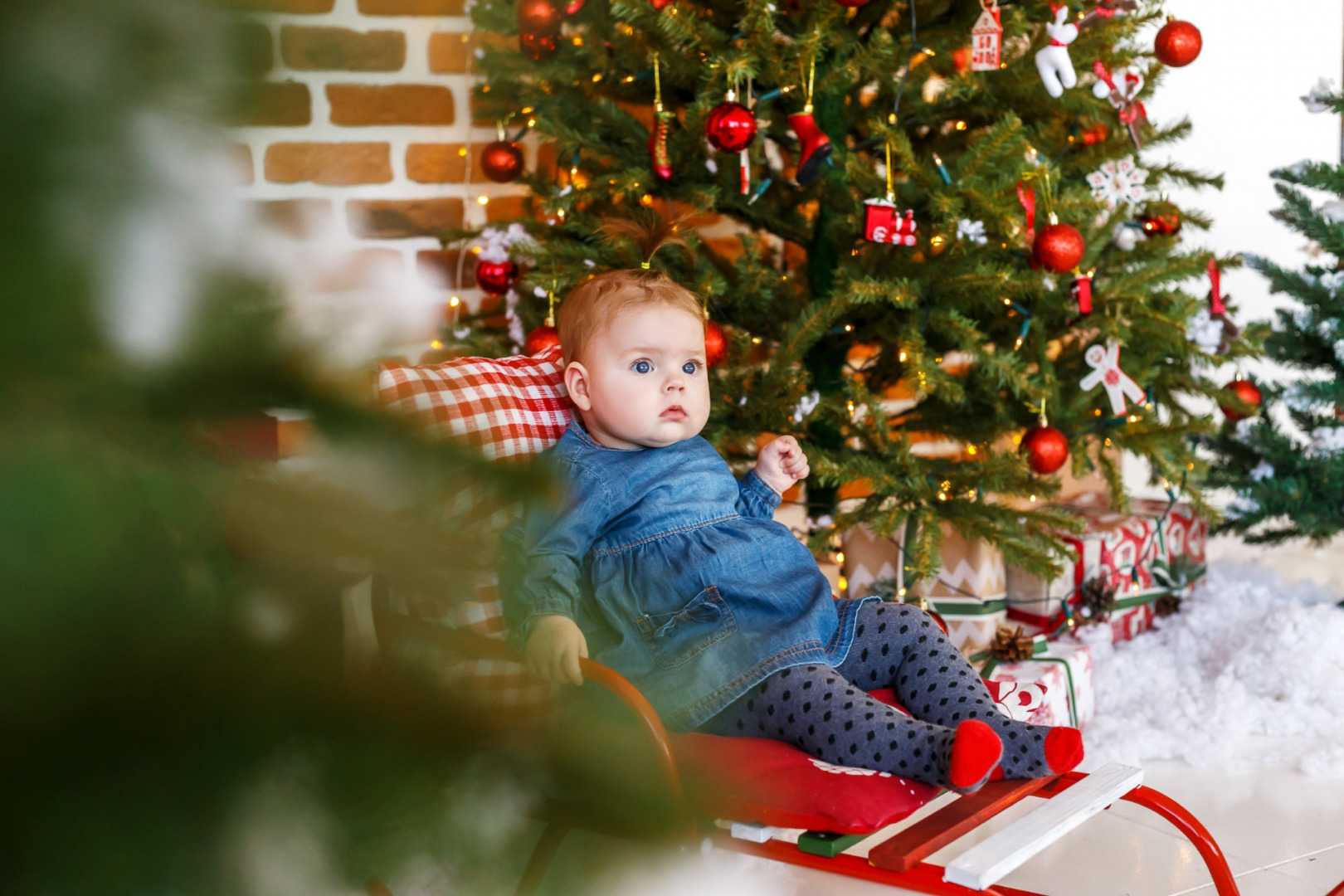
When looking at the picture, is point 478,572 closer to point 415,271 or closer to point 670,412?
point 415,271

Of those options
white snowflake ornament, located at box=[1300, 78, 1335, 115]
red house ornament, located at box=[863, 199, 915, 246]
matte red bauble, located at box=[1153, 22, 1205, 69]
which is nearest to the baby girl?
red house ornament, located at box=[863, 199, 915, 246]

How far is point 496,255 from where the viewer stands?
6.95 feet

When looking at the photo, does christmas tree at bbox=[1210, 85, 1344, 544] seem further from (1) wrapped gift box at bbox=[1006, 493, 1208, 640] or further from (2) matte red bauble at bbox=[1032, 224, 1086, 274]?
(2) matte red bauble at bbox=[1032, 224, 1086, 274]

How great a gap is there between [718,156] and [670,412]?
0.78 metres

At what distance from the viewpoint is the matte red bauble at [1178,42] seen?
6.52 feet

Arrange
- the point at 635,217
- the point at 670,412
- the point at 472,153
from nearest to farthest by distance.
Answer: the point at 670,412 → the point at 635,217 → the point at 472,153

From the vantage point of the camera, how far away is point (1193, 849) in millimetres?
1652

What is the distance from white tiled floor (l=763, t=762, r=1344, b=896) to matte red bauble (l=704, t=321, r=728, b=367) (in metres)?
0.82

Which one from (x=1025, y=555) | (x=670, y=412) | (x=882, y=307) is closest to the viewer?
(x=670, y=412)

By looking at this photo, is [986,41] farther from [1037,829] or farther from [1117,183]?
[1037,829]

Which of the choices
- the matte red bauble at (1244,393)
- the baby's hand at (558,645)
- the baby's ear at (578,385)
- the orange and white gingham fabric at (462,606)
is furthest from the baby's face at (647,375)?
the matte red bauble at (1244,393)

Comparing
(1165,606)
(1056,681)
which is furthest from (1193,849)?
(1165,606)

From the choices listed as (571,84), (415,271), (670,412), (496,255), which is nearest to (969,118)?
(571,84)

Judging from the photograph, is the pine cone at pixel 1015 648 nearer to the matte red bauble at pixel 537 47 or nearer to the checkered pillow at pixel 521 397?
the checkered pillow at pixel 521 397
